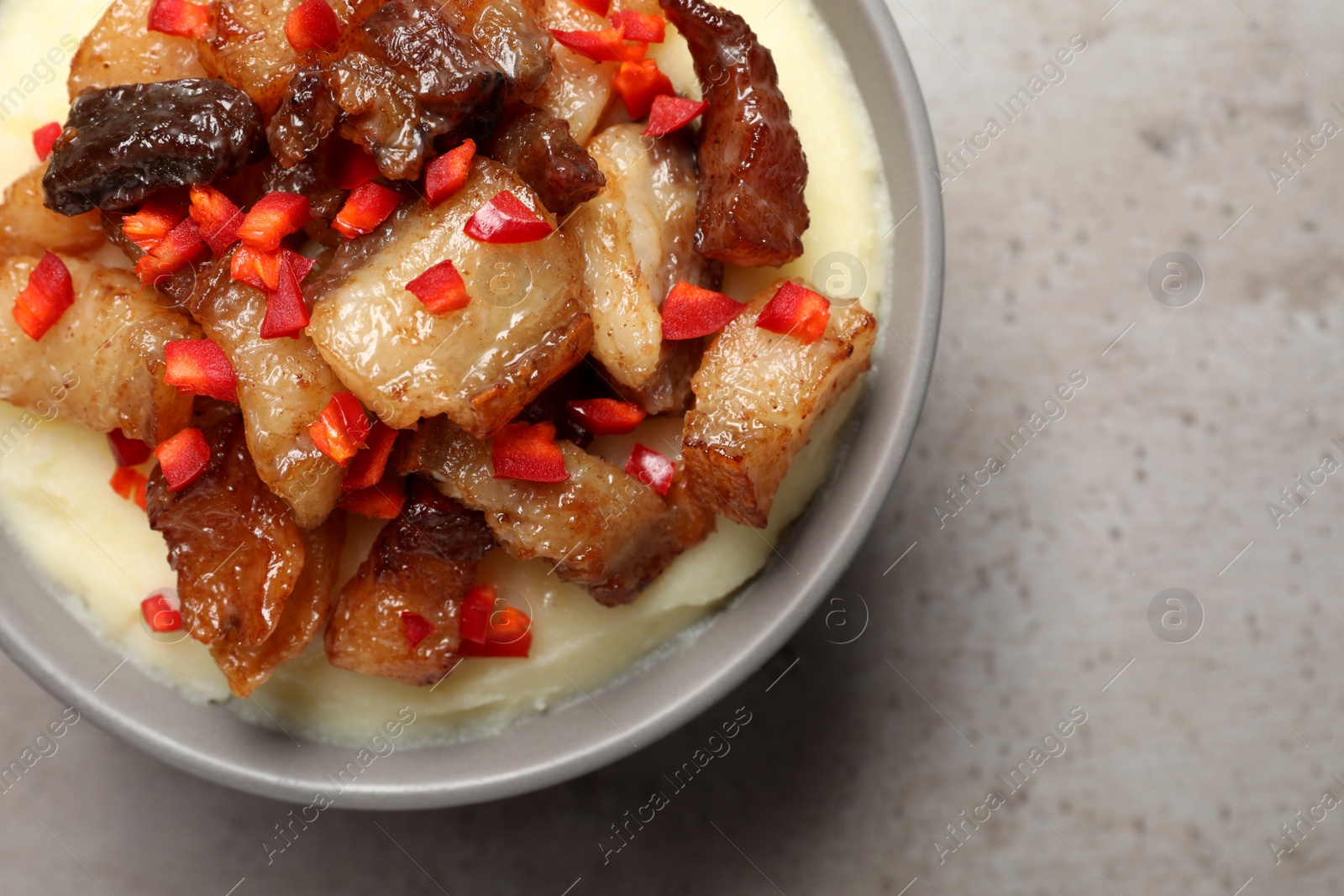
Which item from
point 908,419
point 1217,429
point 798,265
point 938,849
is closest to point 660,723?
point 908,419

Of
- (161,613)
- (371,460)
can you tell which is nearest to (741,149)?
(371,460)

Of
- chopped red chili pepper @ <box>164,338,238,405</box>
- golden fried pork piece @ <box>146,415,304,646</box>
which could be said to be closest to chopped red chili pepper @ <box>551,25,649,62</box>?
chopped red chili pepper @ <box>164,338,238,405</box>

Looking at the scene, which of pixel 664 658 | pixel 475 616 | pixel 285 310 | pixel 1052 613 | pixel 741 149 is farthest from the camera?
pixel 1052 613

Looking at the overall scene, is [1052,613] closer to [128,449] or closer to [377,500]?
[377,500]

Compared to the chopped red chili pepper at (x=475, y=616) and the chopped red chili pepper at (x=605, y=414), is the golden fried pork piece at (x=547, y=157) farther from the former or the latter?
the chopped red chili pepper at (x=475, y=616)

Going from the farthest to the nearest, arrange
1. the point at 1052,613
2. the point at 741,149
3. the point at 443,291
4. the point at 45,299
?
the point at 1052,613 → the point at 45,299 → the point at 741,149 → the point at 443,291

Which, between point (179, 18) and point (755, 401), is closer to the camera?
point (755, 401)

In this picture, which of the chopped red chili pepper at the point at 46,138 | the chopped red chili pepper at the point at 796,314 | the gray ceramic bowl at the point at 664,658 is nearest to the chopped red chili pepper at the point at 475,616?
the gray ceramic bowl at the point at 664,658

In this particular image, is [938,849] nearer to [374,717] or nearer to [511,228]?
[374,717]
